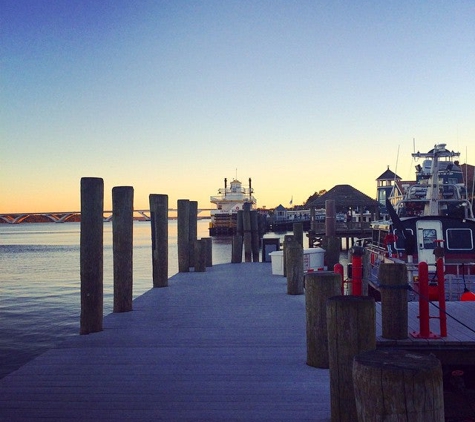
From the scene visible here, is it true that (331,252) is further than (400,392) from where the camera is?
Yes

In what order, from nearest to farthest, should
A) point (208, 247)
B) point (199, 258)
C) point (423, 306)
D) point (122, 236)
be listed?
point (423, 306), point (122, 236), point (199, 258), point (208, 247)

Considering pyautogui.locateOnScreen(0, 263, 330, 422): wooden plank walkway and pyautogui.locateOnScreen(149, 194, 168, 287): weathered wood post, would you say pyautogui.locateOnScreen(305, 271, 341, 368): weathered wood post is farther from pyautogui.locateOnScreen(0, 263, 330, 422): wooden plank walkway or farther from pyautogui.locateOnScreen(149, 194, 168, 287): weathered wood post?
pyautogui.locateOnScreen(149, 194, 168, 287): weathered wood post

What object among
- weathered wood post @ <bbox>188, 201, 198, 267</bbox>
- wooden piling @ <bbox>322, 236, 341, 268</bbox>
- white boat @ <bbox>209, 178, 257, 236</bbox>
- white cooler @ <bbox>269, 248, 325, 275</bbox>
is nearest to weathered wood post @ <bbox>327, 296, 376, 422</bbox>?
white cooler @ <bbox>269, 248, 325, 275</bbox>

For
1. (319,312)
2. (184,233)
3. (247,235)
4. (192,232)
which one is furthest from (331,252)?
(319,312)

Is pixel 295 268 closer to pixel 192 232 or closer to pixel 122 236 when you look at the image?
pixel 122 236

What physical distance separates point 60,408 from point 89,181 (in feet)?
12.7

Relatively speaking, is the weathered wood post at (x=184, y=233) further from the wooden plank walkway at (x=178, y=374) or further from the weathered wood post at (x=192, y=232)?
the wooden plank walkway at (x=178, y=374)

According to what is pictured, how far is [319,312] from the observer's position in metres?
5.67

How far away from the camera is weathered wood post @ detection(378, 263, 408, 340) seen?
566cm

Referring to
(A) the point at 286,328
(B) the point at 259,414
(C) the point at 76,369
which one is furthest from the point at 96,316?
(B) the point at 259,414

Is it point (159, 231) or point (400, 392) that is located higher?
point (159, 231)

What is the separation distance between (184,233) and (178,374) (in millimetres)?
10377

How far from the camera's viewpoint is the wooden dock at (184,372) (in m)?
4.55

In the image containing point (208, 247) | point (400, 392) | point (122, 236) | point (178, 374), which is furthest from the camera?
point (208, 247)
